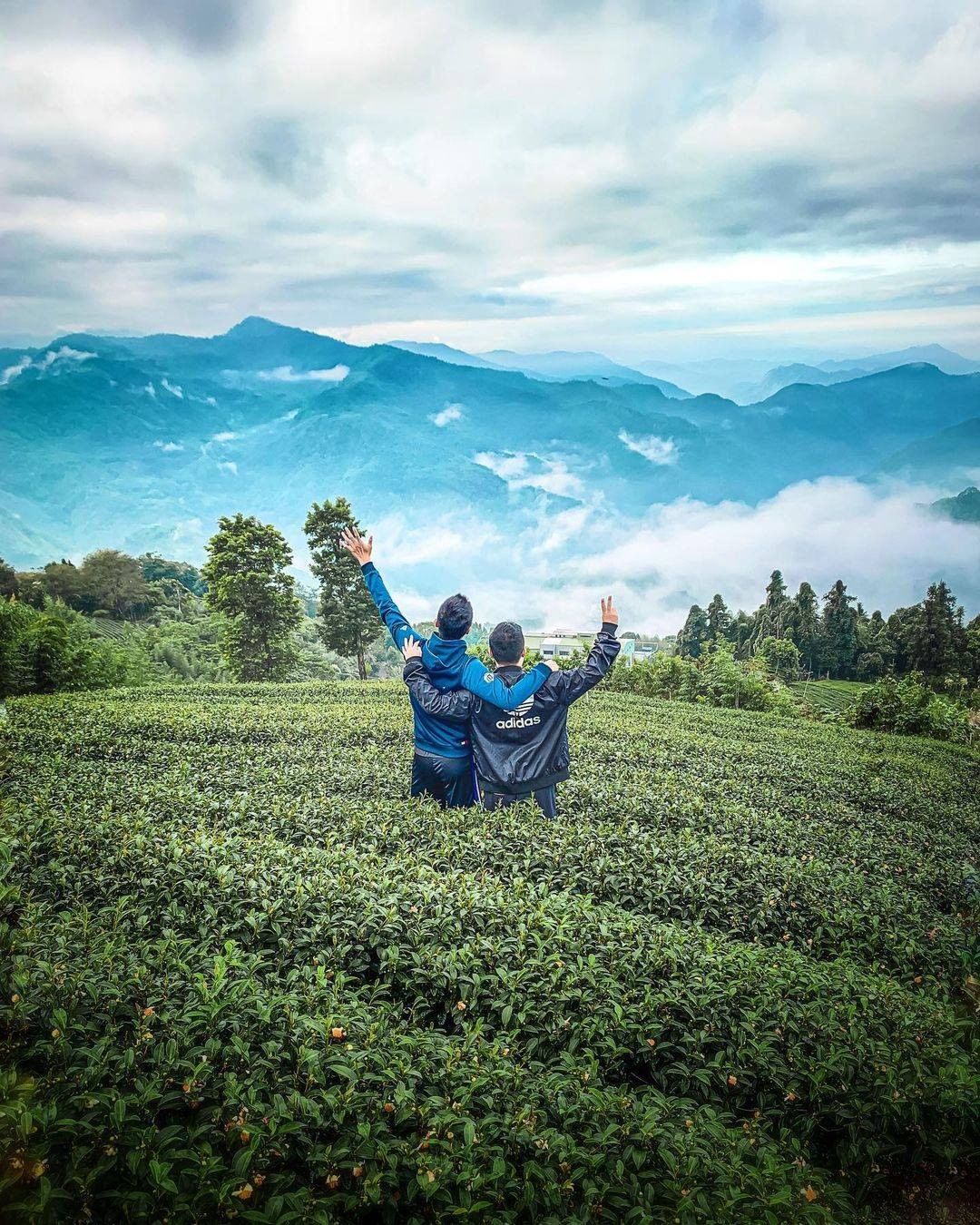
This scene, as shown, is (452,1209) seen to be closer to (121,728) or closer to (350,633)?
(121,728)

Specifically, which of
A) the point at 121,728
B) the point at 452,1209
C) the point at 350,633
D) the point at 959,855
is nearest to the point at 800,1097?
the point at 452,1209

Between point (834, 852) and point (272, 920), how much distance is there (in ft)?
12.9

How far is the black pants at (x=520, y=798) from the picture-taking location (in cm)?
465

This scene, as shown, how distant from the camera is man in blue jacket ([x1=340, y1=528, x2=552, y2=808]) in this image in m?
4.29

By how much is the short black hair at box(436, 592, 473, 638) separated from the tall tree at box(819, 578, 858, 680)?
36023mm

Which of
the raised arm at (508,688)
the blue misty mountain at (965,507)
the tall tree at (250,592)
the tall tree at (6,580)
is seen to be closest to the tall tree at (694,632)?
the tall tree at (250,592)

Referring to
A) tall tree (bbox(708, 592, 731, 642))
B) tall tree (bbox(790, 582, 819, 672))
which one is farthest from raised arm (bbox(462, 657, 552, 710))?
tall tree (bbox(790, 582, 819, 672))

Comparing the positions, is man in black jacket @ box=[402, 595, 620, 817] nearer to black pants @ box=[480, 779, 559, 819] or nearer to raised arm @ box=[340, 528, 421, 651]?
black pants @ box=[480, 779, 559, 819]

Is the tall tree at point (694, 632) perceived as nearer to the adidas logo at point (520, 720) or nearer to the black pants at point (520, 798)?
the black pants at point (520, 798)

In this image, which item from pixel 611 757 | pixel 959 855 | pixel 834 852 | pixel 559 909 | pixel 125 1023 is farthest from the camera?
pixel 611 757

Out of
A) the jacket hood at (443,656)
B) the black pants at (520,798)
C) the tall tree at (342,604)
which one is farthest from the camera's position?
the tall tree at (342,604)

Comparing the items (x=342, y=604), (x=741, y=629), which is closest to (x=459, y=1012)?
(x=342, y=604)

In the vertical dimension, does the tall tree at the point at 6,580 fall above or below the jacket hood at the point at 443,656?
above

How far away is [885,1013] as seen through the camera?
109 inches
